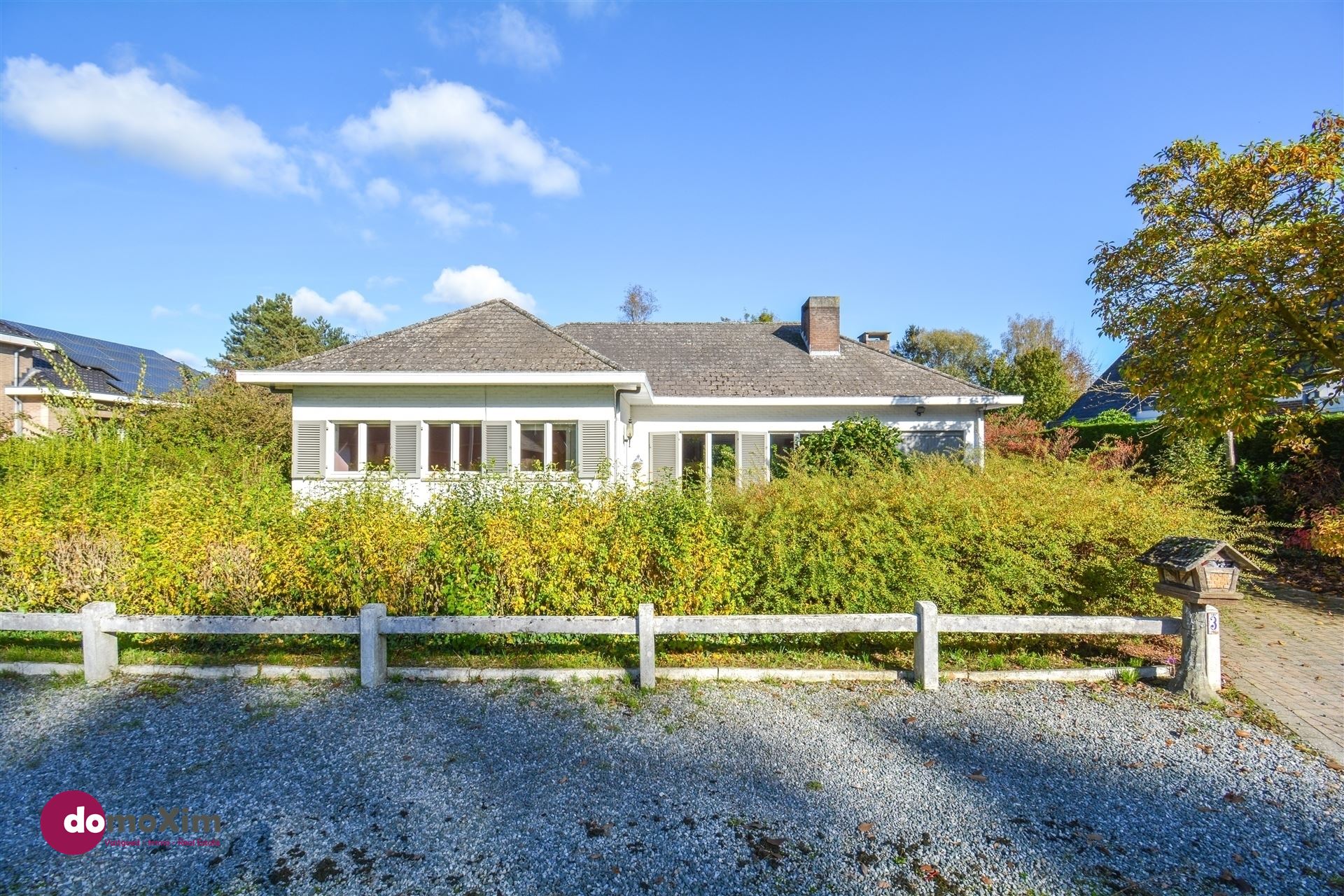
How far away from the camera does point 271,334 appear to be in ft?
125

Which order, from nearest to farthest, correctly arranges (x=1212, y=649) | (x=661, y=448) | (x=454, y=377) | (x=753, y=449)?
1. (x=1212, y=649)
2. (x=454, y=377)
3. (x=753, y=449)
4. (x=661, y=448)

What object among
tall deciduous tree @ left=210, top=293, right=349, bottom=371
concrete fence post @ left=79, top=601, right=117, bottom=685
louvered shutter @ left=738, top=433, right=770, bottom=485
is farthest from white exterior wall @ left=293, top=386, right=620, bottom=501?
tall deciduous tree @ left=210, top=293, right=349, bottom=371

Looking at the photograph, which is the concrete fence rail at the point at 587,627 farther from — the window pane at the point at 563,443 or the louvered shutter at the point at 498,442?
the window pane at the point at 563,443

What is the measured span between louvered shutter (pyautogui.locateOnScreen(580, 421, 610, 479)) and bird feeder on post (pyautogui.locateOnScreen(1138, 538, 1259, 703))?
8.30 meters

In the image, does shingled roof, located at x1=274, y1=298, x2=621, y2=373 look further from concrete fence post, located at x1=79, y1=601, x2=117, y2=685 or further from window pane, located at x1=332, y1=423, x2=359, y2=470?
concrete fence post, located at x1=79, y1=601, x2=117, y2=685

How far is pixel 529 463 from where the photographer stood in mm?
11453

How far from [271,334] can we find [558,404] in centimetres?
3583

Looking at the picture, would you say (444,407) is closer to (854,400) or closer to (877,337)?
(854,400)

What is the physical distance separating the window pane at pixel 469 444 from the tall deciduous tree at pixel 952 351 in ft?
126

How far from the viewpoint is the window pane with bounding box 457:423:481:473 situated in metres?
11.4

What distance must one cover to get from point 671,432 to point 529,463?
137 inches

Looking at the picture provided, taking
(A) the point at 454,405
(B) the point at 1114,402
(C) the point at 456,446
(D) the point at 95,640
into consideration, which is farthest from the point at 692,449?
(B) the point at 1114,402

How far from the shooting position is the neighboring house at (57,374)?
16.3 metres

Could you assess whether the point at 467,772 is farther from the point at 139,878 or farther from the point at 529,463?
the point at 529,463
